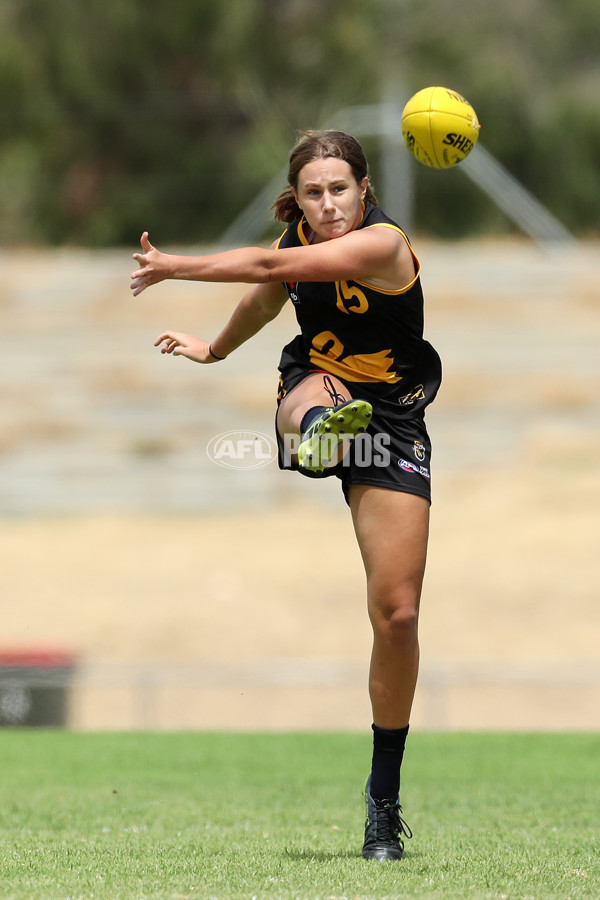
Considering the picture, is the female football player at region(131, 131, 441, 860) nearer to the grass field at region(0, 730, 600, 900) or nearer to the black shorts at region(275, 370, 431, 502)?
the black shorts at region(275, 370, 431, 502)

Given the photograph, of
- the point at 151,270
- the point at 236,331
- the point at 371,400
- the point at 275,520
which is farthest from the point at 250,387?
the point at 151,270

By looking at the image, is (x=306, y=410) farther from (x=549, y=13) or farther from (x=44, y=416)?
(x=549, y=13)

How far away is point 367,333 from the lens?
4.50 m

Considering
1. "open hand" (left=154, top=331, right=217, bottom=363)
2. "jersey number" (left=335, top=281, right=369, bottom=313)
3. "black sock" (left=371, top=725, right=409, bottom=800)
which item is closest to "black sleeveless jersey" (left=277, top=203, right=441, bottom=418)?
"jersey number" (left=335, top=281, right=369, bottom=313)

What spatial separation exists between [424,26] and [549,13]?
14598 mm

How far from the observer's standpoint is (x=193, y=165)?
31812 mm

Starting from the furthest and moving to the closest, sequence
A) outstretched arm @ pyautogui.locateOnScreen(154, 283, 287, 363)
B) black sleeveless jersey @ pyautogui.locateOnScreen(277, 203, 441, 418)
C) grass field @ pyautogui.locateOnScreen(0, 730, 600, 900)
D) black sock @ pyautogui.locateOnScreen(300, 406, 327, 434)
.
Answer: outstretched arm @ pyautogui.locateOnScreen(154, 283, 287, 363) → black sleeveless jersey @ pyautogui.locateOnScreen(277, 203, 441, 418) → black sock @ pyautogui.locateOnScreen(300, 406, 327, 434) → grass field @ pyautogui.locateOnScreen(0, 730, 600, 900)

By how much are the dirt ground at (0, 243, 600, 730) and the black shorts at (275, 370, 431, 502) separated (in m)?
9.35

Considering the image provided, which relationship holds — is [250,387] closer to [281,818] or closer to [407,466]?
[281,818]

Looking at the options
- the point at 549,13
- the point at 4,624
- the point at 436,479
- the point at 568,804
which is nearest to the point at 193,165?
the point at 436,479

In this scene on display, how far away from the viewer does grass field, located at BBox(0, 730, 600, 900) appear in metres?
3.95

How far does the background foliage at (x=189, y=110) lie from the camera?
31.2 m

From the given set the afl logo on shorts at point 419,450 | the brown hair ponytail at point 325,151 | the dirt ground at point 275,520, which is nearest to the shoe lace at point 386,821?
the afl logo on shorts at point 419,450

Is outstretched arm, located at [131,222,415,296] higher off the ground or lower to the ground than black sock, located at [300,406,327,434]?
higher
